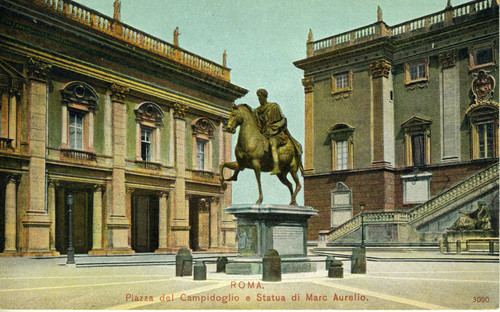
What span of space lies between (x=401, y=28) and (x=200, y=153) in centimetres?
1599

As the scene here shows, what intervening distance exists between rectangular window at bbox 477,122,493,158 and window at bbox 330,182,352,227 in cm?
938

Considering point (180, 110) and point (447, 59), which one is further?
point (447, 59)

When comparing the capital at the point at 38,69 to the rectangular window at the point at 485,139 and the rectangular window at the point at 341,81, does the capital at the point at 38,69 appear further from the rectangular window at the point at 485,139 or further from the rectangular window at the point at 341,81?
the rectangular window at the point at 485,139

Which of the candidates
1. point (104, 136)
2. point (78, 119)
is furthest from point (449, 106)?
point (78, 119)

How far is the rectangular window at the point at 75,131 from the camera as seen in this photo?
29.6m

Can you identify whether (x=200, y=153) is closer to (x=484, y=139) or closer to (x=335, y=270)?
(x=484, y=139)

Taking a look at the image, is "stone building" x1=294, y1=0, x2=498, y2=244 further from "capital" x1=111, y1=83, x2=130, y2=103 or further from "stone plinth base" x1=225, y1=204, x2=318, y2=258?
"stone plinth base" x1=225, y1=204, x2=318, y2=258

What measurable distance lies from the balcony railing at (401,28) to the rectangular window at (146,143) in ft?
51.7

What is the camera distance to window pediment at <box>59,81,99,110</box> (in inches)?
1144

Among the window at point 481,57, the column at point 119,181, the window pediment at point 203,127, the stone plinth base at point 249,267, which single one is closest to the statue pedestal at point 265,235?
the stone plinth base at point 249,267

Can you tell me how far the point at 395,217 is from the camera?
34531 mm

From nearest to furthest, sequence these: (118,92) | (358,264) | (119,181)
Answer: (358,264)
(119,181)
(118,92)

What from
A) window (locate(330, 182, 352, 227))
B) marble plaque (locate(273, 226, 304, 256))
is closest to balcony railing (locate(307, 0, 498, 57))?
window (locate(330, 182, 352, 227))

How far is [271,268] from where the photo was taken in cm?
1433
